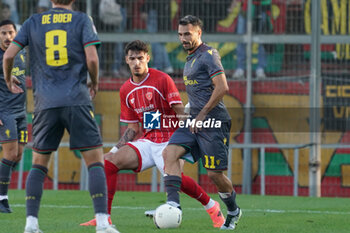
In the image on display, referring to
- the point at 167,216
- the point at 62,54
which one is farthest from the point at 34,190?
the point at 167,216

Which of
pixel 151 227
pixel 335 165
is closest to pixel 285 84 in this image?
pixel 335 165

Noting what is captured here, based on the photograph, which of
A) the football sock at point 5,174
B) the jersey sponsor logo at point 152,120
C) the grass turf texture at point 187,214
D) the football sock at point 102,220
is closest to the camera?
the football sock at point 102,220

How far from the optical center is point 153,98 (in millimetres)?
7273

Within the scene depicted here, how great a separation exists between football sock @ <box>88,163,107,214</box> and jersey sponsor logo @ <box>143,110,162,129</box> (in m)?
1.86

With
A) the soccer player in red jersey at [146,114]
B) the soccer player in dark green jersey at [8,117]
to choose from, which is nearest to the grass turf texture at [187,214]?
the soccer player in dark green jersey at [8,117]

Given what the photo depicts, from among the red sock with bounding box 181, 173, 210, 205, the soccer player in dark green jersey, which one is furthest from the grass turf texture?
the soccer player in dark green jersey

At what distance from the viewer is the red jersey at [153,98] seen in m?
7.28

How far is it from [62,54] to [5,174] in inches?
117

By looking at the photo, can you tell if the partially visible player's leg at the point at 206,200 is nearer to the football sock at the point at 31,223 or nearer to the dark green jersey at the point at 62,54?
the dark green jersey at the point at 62,54

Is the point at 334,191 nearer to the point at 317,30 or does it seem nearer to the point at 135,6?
the point at 317,30

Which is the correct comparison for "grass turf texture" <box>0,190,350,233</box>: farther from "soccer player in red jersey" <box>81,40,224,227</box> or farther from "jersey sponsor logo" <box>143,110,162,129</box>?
Result: "jersey sponsor logo" <box>143,110,162,129</box>

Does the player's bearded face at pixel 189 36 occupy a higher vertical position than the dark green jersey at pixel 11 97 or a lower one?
higher

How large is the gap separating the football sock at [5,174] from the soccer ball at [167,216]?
2073mm

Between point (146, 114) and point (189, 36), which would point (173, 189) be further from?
point (189, 36)
